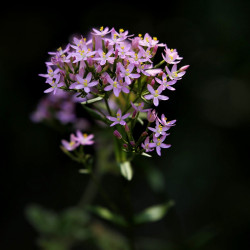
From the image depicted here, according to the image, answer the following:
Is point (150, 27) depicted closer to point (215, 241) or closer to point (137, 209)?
point (137, 209)

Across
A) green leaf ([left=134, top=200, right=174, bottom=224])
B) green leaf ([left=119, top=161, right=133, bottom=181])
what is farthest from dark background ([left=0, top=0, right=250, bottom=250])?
green leaf ([left=119, top=161, right=133, bottom=181])

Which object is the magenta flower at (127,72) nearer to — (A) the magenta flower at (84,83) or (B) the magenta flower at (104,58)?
(B) the magenta flower at (104,58)

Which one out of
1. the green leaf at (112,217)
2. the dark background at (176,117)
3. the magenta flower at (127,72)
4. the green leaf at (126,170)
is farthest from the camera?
the dark background at (176,117)

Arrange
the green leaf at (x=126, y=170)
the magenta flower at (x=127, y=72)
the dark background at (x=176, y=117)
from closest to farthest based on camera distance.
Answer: the magenta flower at (x=127, y=72) < the green leaf at (x=126, y=170) < the dark background at (x=176, y=117)

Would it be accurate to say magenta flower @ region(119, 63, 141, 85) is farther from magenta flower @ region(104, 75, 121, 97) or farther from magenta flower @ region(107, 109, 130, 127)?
magenta flower @ region(107, 109, 130, 127)

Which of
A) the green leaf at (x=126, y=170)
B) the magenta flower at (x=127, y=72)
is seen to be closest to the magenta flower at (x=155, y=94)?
the magenta flower at (x=127, y=72)

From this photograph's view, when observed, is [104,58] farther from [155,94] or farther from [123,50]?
[155,94]

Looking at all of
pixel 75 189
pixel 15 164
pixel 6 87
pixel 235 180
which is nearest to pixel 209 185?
pixel 235 180

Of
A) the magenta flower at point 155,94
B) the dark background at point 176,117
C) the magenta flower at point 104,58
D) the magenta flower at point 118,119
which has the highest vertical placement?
the magenta flower at point 104,58

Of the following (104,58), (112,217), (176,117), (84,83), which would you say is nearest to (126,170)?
(112,217)
